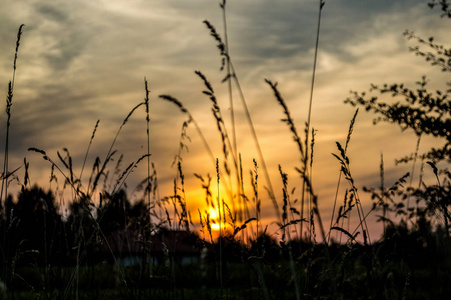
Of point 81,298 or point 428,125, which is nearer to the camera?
point 81,298

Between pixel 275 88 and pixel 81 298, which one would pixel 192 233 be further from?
pixel 275 88

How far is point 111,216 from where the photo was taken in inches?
264

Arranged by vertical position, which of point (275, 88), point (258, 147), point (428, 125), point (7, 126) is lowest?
point (258, 147)

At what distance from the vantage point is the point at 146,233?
322 cm

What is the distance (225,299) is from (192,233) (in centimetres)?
49

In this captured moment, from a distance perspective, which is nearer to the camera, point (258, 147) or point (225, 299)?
point (258, 147)

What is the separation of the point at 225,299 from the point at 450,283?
2913 millimetres

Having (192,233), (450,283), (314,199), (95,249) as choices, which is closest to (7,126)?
(95,249)

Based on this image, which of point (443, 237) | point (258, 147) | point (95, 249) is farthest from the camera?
point (443, 237)

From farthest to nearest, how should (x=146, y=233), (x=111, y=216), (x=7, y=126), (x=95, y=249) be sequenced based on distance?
(x=111, y=216), (x=95, y=249), (x=7, y=126), (x=146, y=233)

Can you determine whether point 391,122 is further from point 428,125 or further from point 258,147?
point 258,147

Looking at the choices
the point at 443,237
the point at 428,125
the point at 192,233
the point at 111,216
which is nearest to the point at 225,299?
the point at 192,233

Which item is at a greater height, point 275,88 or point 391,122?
point 391,122

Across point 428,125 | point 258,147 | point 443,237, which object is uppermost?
point 428,125
